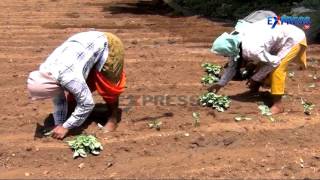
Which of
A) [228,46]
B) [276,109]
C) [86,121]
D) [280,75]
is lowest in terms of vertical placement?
[86,121]

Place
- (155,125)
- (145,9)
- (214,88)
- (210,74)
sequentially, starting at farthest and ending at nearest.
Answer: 1. (145,9)
2. (210,74)
3. (214,88)
4. (155,125)

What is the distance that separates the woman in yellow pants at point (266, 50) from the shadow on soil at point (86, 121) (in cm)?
117

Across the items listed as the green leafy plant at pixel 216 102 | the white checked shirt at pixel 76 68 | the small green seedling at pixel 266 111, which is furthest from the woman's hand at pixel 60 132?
the small green seedling at pixel 266 111

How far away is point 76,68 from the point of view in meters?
4.62

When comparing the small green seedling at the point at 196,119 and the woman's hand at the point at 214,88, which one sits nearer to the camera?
the small green seedling at the point at 196,119

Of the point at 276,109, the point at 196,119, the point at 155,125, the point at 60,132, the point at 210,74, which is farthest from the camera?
the point at 210,74

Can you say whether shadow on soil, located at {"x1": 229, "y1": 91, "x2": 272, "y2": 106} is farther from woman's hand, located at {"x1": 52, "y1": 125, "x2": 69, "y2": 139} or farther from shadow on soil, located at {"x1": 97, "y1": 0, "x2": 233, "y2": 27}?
shadow on soil, located at {"x1": 97, "y1": 0, "x2": 233, "y2": 27}

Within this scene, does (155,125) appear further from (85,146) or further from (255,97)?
(255,97)

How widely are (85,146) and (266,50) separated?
1.98 meters

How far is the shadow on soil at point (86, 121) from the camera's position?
506 cm

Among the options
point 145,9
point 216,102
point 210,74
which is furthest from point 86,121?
point 145,9

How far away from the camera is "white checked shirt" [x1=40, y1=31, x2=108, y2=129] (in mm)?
4582

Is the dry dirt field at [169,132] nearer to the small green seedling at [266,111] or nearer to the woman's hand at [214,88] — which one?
the small green seedling at [266,111]

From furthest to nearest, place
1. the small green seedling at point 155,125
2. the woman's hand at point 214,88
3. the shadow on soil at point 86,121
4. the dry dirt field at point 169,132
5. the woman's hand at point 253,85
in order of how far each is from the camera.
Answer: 1. the woman's hand at point 253,85
2. the woman's hand at point 214,88
3. the small green seedling at point 155,125
4. the shadow on soil at point 86,121
5. the dry dirt field at point 169,132
